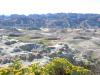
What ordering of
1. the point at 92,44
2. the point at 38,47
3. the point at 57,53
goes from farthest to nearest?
1. the point at 92,44
2. the point at 38,47
3. the point at 57,53

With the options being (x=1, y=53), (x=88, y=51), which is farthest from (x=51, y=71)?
(x=88, y=51)

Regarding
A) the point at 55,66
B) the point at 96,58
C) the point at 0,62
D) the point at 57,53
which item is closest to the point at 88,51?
the point at 96,58

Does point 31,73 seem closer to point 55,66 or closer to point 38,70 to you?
point 38,70

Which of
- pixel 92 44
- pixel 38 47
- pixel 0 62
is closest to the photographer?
pixel 0 62

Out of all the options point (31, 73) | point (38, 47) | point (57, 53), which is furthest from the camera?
point (38, 47)

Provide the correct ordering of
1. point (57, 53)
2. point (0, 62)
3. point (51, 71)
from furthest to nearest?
point (57, 53) → point (0, 62) → point (51, 71)

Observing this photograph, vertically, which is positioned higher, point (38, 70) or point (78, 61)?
point (38, 70)

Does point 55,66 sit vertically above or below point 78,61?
above

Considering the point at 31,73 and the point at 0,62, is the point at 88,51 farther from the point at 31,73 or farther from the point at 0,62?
the point at 31,73

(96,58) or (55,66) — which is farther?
(96,58)
